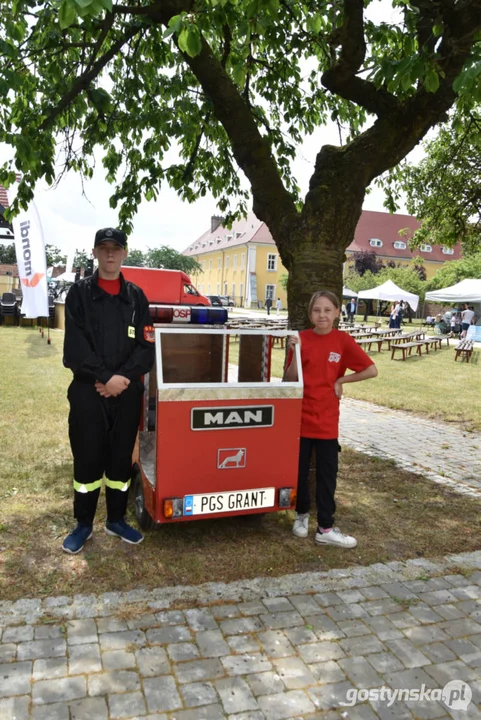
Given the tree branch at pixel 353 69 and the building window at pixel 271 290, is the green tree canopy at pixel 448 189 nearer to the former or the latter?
the tree branch at pixel 353 69

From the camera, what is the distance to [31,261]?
50.2 feet

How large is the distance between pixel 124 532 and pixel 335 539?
1.58 m

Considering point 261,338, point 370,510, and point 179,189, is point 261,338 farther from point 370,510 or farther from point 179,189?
point 179,189

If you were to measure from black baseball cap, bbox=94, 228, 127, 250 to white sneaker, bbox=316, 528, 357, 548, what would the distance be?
8.49ft

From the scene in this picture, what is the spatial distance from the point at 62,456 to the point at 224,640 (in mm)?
3872

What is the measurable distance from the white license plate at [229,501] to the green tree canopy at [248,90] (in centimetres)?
176

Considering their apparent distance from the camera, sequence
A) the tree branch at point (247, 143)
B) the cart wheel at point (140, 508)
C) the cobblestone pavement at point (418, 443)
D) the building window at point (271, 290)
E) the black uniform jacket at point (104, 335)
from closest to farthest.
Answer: the black uniform jacket at point (104, 335) < the cart wheel at point (140, 508) < the tree branch at point (247, 143) < the cobblestone pavement at point (418, 443) < the building window at point (271, 290)

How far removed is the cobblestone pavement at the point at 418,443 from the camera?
6.39 meters

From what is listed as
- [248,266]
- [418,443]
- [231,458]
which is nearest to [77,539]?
[231,458]

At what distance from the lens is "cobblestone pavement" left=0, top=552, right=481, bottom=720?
2502 millimetres

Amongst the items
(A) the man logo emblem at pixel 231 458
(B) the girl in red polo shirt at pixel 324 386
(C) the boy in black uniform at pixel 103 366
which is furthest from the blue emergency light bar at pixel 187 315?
(A) the man logo emblem at pixel 231 458

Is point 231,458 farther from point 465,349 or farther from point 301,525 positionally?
point 465,349

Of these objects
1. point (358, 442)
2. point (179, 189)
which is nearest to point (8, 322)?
point (179, 189)

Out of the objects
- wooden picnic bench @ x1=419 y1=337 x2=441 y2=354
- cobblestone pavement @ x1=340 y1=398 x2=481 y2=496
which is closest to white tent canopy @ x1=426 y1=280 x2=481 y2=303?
wooden picnic bench @ x1=419 y1=337 x2=441 y2=354
